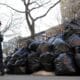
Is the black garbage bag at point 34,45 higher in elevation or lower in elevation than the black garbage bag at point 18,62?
higher

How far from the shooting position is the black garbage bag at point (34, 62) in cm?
789

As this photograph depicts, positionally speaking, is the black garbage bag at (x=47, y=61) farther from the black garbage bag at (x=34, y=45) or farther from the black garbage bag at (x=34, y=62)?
the black garbage bag at (x=34, y=45)

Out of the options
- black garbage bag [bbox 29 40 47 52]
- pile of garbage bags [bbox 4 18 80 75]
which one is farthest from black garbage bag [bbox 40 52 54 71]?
black garbage bag [bbox 29 40 47 52]

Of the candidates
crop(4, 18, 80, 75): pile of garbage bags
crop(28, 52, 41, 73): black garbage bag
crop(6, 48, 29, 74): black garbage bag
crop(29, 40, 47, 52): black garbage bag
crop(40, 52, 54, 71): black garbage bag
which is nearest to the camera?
crop(4, 18, 80, 75): pile of garbage bags

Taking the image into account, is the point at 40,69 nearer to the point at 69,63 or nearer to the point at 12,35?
the point at 69,63

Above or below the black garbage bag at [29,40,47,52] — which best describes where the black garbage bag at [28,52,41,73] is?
below

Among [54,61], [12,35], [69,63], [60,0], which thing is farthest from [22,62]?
[12,35]

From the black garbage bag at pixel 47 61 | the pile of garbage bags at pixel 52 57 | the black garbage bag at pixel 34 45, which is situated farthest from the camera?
the black garbage bag at pixel 34 45

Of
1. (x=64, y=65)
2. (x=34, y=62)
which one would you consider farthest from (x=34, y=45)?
(x=64, y=65)

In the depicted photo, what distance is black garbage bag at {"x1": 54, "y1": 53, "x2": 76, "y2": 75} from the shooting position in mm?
6895

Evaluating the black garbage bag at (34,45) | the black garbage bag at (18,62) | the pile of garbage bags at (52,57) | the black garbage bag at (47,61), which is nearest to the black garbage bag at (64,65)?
the pile of garbage bags at (52,57)

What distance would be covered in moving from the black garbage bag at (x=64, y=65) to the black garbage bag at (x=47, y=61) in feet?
0.85

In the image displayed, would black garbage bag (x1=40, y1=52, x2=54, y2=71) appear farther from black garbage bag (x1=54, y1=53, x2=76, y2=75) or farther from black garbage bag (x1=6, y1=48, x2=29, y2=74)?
black garbage bag (x1=6, y1=48, x2=29, y2=74)

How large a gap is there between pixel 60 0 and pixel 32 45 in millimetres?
8945
